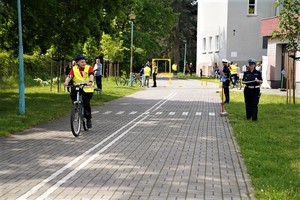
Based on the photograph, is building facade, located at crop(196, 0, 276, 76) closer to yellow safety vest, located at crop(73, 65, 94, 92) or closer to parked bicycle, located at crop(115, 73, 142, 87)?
parked bicycle, located at crop(115, 73, 142, 87)

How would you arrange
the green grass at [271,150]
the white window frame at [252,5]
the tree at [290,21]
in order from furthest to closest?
1. the white window frame at [252,5]
2. the tree at [290,21]
3. the green grass at [271,150]

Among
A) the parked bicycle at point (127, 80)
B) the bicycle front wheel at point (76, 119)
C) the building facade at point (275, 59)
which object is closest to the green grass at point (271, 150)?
the bicycle front wheel at point (76, 119)

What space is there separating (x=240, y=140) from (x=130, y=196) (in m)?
5.22

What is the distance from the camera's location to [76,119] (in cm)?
1159

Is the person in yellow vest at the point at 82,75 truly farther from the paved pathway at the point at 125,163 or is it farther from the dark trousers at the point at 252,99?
the dark trousers at the point at 252,99

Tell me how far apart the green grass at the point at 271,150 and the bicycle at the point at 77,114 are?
12.2 ft

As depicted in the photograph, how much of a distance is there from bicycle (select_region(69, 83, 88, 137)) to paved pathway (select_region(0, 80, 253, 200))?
24 cm

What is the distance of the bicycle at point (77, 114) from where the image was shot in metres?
11.3

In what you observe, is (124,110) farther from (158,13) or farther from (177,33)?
(177,33)

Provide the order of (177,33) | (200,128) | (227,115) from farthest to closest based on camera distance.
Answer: (177,33) < (227,115) < (200,128)

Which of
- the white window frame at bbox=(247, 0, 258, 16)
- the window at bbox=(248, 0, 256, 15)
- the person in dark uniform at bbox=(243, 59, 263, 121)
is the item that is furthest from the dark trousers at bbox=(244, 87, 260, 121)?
the window at bbox=(248, 0, 256, 15)

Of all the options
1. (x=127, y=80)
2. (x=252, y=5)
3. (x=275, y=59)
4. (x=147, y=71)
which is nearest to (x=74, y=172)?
(x=275, y=59)

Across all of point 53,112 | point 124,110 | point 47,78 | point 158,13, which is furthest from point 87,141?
point 158,13

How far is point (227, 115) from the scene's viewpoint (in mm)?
16453
